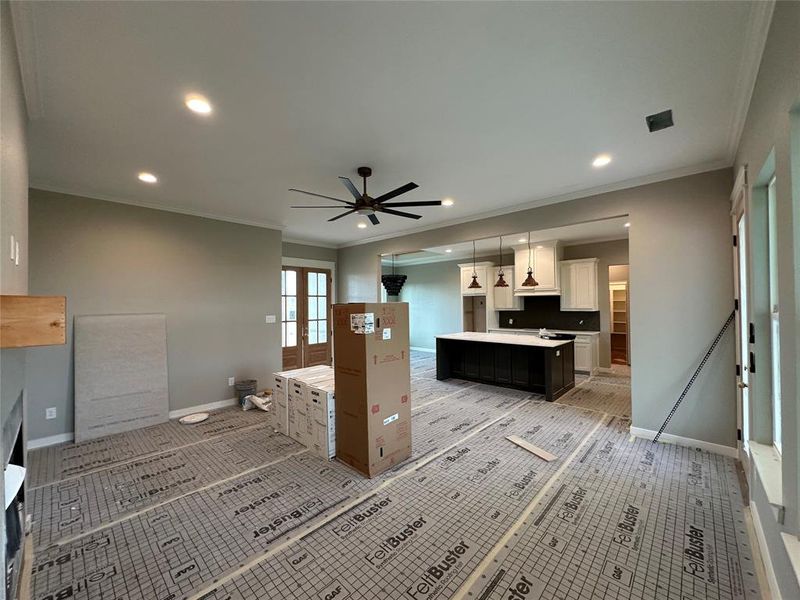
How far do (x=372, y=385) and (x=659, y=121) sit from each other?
9.80 feet

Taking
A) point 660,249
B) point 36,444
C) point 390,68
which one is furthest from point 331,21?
point 36,444

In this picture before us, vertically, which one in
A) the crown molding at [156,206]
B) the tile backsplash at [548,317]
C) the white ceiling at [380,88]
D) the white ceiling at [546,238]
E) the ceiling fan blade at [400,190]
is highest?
the white ceiling at [380,88]

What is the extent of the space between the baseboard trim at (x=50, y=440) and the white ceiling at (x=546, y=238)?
17.1ft

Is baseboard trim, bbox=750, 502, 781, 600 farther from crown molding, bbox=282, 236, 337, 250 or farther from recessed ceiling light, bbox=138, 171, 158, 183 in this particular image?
crown molding, bbox=282, 236, 337, 250

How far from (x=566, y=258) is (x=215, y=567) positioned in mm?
7528

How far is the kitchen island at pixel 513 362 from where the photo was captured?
16.2 feet

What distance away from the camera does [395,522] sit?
86.1 inches

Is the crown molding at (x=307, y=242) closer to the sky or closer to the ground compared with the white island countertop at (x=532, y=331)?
closer to the sky

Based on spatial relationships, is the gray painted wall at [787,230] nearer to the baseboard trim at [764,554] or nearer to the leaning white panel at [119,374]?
the baseboard trim at [764,554]

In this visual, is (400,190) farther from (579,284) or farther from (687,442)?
(579,284)

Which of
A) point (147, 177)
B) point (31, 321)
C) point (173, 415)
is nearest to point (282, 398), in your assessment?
point (173, 415)

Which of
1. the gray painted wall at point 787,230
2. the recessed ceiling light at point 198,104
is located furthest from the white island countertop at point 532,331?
the recessed ceiling light at point 198,104

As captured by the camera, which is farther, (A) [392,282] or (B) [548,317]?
(A) [392,282]

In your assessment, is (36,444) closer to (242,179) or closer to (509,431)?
(242,179)
